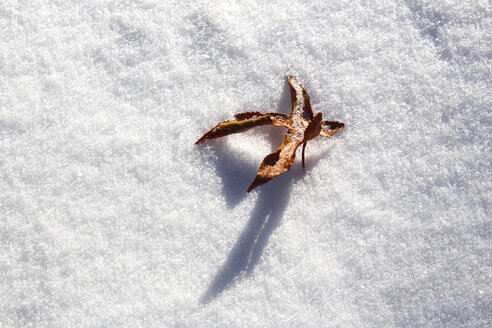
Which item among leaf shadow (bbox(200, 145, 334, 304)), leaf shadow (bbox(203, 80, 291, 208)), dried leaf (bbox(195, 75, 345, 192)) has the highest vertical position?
dried leaf (bbox(195, 75, 345, 192))

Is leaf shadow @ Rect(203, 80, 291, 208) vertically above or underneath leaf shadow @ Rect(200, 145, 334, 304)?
above

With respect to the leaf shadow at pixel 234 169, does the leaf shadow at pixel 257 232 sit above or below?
below

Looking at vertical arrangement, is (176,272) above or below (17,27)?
below

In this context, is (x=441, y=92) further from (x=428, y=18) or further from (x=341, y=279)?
(x=341, y=279)

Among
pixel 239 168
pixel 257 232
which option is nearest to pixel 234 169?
pixel 239 168

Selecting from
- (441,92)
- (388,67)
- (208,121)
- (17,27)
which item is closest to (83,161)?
(208,121)

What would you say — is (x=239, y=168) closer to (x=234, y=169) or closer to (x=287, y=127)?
(x=234, y=169)
